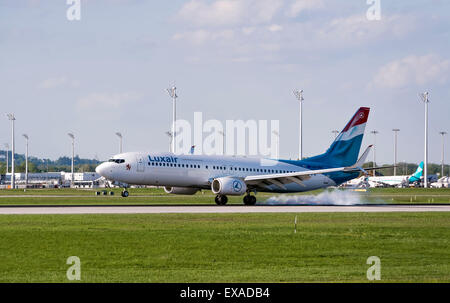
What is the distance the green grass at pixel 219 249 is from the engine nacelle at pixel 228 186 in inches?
789

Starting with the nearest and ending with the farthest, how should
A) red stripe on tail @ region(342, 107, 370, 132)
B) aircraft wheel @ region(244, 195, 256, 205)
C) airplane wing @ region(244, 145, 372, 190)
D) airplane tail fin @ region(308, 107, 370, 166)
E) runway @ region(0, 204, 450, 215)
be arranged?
runway @ region(0, 204, 450, 215) < aircraft wheel @ region(244, 195, 256, 205) < airplane wing @ region(244, 145, 372, 190) < red stripe on tail @ region(342, 107, 370, 132) < airplane tail fin @ region(308, 107, 370, 166)

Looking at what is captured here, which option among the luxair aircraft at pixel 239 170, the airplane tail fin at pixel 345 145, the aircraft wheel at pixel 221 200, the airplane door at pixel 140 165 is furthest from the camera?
the airplane tail fin at pixel 345 145

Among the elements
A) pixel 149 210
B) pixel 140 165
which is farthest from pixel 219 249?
pixel 140 165

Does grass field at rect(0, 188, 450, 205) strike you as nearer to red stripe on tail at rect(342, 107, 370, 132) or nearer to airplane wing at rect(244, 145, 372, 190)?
airplane wing at rect(244, 145, 372, 190)

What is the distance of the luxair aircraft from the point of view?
205ft

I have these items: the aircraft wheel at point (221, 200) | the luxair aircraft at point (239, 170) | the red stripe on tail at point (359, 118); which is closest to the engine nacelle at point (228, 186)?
the luxair aircraft at point (239, 170)

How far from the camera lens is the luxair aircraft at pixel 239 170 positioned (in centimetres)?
6247

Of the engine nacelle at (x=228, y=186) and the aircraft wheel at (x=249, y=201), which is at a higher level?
the engine nacelle at (x=228, y=186)

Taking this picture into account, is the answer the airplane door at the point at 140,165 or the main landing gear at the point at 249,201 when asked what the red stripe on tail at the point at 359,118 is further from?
the airplane door at the point at 140,165

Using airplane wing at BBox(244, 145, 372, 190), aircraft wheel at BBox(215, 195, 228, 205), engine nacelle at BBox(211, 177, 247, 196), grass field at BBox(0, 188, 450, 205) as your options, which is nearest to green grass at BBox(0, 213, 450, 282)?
engine nacelle at BBox(211, 177, 247, 196)

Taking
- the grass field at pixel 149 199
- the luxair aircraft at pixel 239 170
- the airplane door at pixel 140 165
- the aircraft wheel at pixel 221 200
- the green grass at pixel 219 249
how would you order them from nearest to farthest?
the green grass at pixel 219 249 → the airplane door at pixel 140 165 → the luxair aircraft at pixel 239 170 → the aircraft wheel at pixel 221 200 → the grass field at pixel 149 199

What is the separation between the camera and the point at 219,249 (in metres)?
28.2
